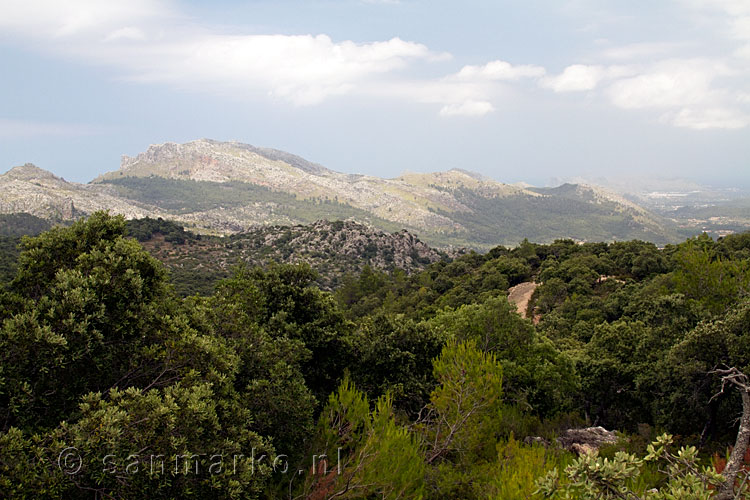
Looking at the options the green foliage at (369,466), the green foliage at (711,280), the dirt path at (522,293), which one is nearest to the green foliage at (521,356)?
the green foliage at (369,466)

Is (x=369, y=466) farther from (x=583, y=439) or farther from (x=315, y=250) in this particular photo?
(x=315, y=250)

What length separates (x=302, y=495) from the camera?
1093 cm

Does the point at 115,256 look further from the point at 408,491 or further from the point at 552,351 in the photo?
the point at 552,351

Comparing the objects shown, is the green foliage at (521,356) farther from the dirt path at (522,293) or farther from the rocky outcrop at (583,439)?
the dirt path at (522,293)

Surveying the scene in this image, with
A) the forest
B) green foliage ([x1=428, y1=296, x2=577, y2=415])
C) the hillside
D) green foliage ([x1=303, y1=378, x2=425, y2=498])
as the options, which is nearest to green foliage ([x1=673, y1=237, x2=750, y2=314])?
the forest

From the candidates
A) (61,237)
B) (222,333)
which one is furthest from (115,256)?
(222,333)

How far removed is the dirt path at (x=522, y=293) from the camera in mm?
61819

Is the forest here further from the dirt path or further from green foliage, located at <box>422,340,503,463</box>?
the dirt path

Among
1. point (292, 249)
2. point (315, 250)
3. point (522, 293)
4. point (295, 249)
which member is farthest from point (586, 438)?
point (292, 249)

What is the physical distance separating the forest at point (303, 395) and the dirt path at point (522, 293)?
3501 cm

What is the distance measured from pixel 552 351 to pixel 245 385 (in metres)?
19.3

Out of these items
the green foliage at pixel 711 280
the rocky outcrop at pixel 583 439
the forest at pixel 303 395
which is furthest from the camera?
the green foliage at pixel 711 280

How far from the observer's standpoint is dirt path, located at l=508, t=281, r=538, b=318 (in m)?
61.8

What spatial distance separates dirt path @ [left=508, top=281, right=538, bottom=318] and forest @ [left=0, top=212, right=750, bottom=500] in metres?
35.0
